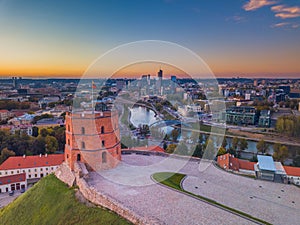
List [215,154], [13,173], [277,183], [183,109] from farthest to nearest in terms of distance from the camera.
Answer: [183,109]
[215,154]
[13,173]
[277,183]

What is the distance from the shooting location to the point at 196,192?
47.3 feet

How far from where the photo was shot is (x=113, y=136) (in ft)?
59.9

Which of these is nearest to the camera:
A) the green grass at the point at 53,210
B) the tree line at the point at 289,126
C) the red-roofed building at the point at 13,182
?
the green grass at the point at 53,210

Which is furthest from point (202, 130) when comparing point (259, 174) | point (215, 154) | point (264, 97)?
point (264, 97)

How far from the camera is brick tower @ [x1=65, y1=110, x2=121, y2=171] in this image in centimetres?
1720

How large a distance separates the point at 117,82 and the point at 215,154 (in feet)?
62.1

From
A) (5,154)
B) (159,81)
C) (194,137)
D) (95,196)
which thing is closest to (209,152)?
(194,137)

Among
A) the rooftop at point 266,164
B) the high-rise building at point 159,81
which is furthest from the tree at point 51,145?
the rooftop at point 266,164

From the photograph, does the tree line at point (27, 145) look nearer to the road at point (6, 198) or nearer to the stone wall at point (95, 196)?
the road at point (6, 198)

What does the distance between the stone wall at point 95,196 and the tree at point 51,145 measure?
2107cm

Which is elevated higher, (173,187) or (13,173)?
(173,187)

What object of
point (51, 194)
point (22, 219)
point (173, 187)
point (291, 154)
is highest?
point (173, 187)

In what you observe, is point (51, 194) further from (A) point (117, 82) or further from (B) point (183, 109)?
(B) point (183, 109)

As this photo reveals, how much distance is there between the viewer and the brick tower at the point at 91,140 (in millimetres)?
17203
